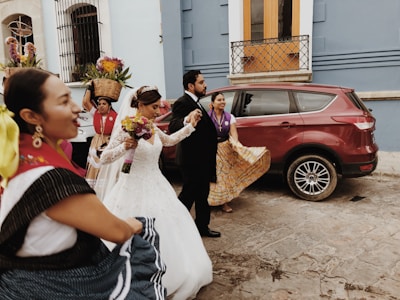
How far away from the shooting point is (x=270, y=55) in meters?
8.94

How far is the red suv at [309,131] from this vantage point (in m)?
5.53

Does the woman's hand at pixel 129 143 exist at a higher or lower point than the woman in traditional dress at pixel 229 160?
higher

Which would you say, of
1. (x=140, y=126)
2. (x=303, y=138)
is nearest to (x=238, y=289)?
(x=140, y=126)

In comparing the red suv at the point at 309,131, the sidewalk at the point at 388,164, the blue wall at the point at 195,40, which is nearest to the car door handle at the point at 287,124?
the red suv at the point at 309,131

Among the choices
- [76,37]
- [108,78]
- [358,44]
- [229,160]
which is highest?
[76,37]

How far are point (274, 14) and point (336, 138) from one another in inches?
182

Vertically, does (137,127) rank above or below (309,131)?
above

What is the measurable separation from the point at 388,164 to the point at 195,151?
5.13 m

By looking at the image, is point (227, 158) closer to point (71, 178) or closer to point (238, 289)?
point (238, 289)

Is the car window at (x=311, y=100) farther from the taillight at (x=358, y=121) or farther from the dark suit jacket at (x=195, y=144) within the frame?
the dark suit jacket at (x=195, y=144)

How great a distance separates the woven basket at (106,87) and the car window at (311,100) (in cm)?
282

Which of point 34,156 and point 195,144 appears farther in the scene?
point 195,144

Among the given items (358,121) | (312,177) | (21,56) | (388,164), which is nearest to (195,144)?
(21,56)

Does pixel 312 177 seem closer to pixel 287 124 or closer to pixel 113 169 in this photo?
pixel 287 124
